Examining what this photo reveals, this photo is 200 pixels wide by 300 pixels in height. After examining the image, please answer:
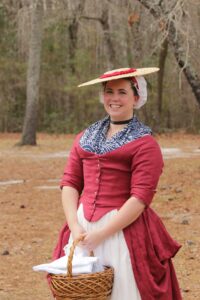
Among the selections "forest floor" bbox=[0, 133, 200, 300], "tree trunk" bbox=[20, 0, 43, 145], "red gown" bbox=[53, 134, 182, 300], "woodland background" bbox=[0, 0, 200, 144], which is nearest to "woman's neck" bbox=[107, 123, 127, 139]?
"red gown" bbox=[53, 134, 182, 300]

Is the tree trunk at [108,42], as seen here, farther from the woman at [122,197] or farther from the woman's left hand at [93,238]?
the woman's left hand at [93,238]

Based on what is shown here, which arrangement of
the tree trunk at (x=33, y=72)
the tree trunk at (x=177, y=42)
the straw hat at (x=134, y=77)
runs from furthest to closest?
the tree trunk at (x=33, y=72) → the tree trunk at (x=177, y=42) → the straw hat at (x=134, y=77)

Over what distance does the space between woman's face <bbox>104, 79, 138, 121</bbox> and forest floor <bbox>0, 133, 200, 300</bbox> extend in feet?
7.64

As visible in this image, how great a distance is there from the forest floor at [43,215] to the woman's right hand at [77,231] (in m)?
2.13

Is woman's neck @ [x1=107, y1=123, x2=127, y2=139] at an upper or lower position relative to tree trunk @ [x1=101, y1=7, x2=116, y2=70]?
upper

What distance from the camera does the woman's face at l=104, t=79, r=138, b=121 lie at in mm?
3311

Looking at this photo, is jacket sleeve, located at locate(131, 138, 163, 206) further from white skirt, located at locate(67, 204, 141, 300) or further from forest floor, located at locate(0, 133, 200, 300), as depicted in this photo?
forest floor, located at locate(0, 133, 200, 300)

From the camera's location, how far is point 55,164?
14742 millimetres

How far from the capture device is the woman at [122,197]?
321cm

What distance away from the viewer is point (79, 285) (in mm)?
3020

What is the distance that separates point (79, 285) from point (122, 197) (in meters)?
0.49

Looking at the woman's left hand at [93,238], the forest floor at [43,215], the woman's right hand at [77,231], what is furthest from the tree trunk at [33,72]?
the woman's left hand at [93,238]

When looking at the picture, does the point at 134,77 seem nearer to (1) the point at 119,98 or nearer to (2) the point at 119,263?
(1) the point at 119,98

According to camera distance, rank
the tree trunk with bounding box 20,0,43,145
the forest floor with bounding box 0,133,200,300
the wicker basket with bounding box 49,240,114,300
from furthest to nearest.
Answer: the tree trunk with bounding box 20,0,43,145, the forest floor with bounding box 0,133,200,300, the wicker basket with bounding box 49,240,114,300
